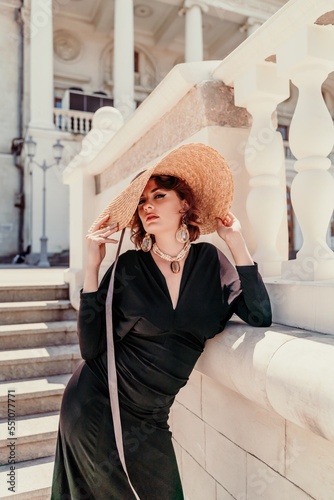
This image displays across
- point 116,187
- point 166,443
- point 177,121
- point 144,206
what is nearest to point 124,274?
point 144,206

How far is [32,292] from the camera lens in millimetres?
4121

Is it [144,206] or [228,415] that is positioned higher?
[144,206]

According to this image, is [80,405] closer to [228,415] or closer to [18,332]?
[228,415]

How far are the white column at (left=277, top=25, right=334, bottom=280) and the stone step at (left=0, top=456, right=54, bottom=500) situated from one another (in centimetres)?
191

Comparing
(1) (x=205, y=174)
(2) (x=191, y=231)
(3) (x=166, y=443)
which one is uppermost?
(1) (x=205, y=174)

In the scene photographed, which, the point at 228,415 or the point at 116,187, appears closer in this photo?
the point at 228,415

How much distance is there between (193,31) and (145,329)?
20273mm

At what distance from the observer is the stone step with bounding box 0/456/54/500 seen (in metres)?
2.26

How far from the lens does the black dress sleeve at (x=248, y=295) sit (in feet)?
4.71

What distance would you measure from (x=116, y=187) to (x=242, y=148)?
67.4 inches

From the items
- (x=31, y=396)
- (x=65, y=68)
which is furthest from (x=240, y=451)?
(x=65, y=68)

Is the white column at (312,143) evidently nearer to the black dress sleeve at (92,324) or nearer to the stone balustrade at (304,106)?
the stone balustrade at (304,106)

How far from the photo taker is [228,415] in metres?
1.70

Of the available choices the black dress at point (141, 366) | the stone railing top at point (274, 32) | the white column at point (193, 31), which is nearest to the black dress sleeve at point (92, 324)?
the black dress at point (141, 366)
